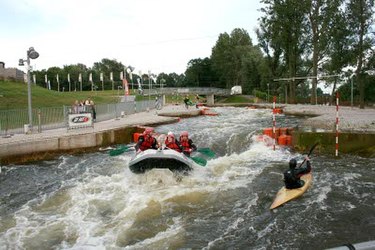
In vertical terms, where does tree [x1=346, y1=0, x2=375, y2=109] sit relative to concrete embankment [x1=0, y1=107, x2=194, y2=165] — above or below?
above

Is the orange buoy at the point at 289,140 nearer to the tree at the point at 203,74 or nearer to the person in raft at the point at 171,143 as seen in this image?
the person in raft at the point at 171,143

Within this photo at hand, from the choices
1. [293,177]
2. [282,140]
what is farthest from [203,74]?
[293,177]

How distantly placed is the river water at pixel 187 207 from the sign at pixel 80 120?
482 centimetres

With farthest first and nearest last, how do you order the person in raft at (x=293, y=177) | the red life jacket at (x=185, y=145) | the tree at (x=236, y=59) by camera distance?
the tree at (x=236, y=59) < the red life jacket at (x=185, y=145) < the person in raft at (x=293, y=177)

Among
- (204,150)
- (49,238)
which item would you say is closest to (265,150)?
(204,150)

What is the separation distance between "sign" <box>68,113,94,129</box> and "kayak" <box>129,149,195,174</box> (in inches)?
344

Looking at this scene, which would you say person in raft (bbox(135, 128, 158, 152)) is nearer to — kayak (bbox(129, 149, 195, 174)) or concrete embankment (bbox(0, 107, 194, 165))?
kayak (bbox(129, 149, 195, 174))

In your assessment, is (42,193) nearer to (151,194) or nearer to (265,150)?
(151,194)

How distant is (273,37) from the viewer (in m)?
45.4

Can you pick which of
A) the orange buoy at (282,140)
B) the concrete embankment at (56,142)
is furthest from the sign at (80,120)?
the orange buoy at (282,140)

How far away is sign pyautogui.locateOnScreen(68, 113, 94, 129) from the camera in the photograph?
64.5 feet

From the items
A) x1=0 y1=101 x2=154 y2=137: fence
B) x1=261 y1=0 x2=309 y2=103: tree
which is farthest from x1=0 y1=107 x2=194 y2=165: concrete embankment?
x1=261 y1=0 x2=309 y2=103: tree

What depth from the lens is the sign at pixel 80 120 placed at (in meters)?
19.7

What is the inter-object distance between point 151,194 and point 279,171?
468 centimetres
